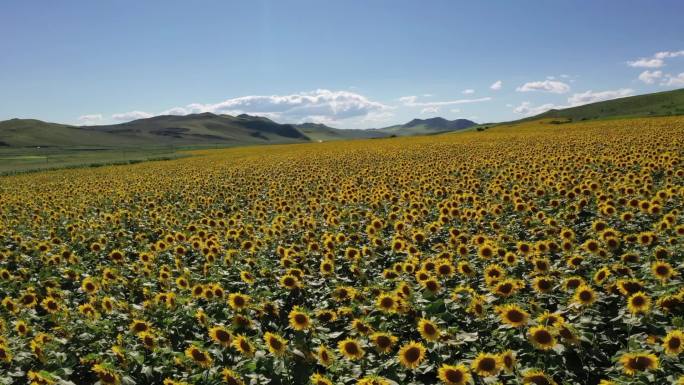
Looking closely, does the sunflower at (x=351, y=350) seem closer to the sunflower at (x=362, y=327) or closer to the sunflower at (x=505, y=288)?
the sunflower at (x=362, y=327)

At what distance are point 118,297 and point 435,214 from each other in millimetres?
7877

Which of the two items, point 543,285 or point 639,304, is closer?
point 639,304

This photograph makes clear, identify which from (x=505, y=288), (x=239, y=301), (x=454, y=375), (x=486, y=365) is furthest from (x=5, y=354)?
Result: (x=505, y=288)

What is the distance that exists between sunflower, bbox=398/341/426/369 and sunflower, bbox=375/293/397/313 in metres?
0.97

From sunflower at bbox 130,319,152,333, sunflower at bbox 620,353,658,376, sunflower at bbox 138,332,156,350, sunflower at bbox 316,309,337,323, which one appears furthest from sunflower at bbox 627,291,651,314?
sunflower at bbox 130,319,152,333

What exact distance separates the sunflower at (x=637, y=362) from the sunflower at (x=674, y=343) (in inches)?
7.7

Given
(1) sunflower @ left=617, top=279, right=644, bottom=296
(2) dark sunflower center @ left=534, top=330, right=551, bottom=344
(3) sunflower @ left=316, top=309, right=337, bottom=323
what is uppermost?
(1) sunflower @ left=617, top=279, right=644, bottom=296

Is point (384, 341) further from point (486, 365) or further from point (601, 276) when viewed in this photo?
point (601, 276)

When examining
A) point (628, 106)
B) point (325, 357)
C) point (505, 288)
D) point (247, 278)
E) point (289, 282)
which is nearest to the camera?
point (325, 357)

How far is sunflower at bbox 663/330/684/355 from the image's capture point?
405 cm

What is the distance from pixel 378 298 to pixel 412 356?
1308 mm

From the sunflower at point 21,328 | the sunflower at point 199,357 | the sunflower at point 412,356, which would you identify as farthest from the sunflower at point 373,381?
the sunflower at point 21,328

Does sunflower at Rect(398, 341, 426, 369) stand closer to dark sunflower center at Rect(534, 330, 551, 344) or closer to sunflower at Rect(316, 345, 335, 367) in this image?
sunflower at Rect(316, 345, 335, 367)

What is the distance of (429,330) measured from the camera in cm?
498
